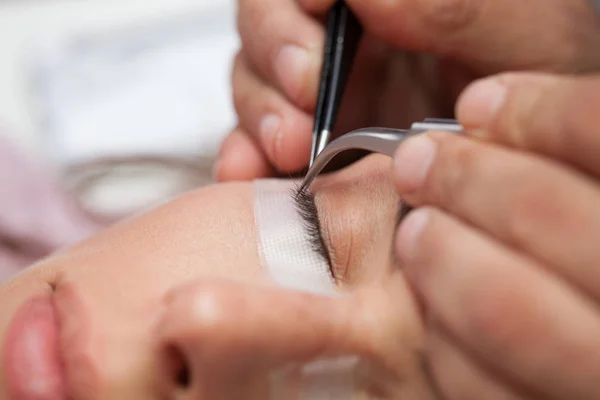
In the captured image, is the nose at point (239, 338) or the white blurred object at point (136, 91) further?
the white blurred object at point (136, 91)

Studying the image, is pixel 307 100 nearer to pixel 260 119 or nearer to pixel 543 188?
pixel 260 119

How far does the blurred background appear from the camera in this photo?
1146mm

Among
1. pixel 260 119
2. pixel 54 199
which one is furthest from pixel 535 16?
pixel 54 199

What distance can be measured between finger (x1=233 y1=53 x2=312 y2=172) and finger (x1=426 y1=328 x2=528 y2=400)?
0.33 metres

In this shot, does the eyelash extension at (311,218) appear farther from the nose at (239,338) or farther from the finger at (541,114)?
the finger at (541,114)

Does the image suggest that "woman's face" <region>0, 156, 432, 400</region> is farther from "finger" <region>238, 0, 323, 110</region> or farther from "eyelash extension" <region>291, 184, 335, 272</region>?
"finger" <region>238, 0, 323, 110</region>

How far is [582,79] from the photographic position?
431 mm

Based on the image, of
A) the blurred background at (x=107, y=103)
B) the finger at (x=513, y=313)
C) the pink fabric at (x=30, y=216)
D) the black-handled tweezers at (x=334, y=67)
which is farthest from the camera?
the blurred background at (x=107, y=103)

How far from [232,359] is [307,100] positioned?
0.38m

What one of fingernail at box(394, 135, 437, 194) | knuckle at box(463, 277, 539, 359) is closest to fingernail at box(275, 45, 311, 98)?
fingernail at box(394, 135, 437, 194)

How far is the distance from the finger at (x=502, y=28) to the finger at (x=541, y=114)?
258 mm

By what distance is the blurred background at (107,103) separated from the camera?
1.15 metres

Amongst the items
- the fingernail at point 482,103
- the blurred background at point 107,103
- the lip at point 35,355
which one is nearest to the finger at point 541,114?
the fingernail at point 482,103

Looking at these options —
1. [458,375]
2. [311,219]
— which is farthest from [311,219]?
[458,375]
